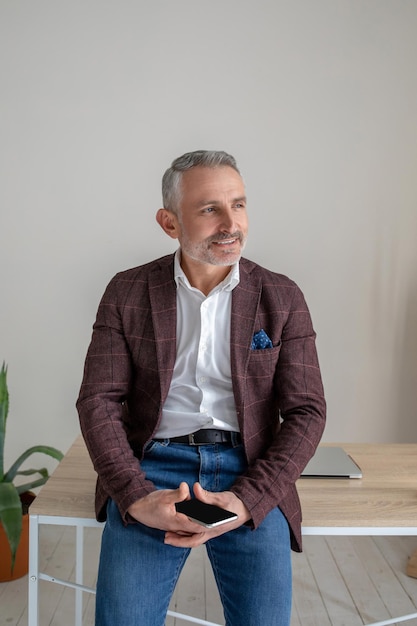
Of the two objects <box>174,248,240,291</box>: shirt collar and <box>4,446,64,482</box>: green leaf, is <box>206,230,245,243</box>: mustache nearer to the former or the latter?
<box>174,248,240,291</box>: shirt collar

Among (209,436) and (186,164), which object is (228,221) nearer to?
(186,164)

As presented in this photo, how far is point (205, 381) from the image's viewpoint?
1957 mm

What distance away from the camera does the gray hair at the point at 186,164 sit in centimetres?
196

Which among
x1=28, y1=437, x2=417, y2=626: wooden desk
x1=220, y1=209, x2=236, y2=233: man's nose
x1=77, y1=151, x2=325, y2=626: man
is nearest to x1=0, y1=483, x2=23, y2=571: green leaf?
x1=28, y1=437, x2=417, y2=626: wooden desk

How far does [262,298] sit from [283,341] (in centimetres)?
14

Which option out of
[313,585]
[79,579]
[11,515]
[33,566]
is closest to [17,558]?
[11,515]

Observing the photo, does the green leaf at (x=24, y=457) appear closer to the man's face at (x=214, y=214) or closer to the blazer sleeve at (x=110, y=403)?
the blazer sleeve at (x=110, y=403)

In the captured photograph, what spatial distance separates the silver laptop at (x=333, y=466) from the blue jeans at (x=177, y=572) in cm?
42

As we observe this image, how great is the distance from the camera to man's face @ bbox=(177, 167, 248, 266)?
6.37ft

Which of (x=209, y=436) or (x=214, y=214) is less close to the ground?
(x=214, y=214)

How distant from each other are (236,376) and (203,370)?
11 cm

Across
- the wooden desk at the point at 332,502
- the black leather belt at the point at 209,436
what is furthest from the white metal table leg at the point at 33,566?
the black leather belt at the point at 209,436

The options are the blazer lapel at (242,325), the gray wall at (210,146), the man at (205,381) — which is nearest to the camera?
the man at (205,381)

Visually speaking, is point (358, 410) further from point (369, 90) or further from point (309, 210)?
point (369, 90)
